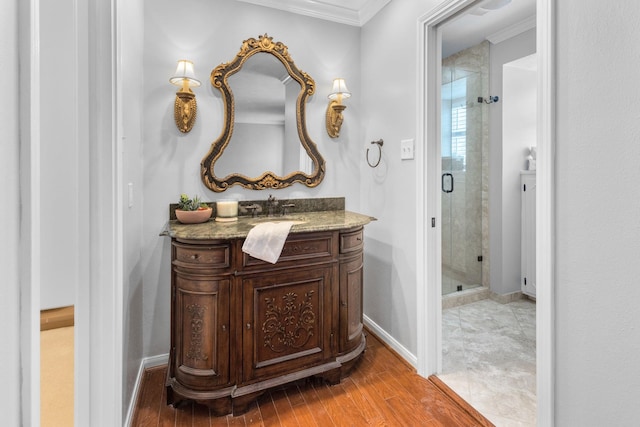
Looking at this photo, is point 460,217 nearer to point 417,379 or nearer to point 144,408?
point 417,379

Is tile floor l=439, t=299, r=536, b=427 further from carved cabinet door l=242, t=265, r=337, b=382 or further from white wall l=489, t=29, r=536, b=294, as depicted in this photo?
carved cabinet door l=242, t=265, r=337, b=382

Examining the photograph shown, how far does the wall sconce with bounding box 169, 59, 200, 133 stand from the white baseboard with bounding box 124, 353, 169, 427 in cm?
154

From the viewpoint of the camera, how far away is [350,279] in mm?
2100

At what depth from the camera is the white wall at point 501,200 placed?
10.5ft

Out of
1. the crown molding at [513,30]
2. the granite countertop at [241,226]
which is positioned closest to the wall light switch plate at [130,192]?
the granite countertop at [241,226]

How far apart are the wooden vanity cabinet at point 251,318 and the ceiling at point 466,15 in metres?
1.77

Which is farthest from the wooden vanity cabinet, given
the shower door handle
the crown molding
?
the crown molding

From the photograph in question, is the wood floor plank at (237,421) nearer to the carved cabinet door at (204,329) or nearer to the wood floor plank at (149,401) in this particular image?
the carved cabinet door at (204,329)

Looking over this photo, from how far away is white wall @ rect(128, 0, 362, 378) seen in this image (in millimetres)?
2156

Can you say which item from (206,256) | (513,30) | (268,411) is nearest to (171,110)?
(206,256)

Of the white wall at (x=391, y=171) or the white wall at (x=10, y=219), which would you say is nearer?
the white wall at (x=10, y=219)

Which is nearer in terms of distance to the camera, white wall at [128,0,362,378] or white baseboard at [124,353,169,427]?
white baseboard at [124,353,169,427]
